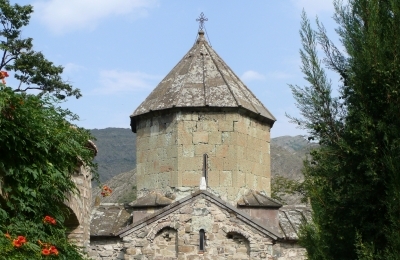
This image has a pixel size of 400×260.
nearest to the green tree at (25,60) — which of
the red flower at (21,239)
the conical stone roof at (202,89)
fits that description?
the conical stone roof at (202,89)

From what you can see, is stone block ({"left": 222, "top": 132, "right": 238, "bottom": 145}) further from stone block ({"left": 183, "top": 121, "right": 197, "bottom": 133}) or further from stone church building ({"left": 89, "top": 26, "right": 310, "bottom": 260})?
stone block ({"left": 183, "top": 121, "right": 197, "bottom": 133})

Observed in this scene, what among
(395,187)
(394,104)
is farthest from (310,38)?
(395,187)

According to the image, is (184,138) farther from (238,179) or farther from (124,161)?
(124,161)

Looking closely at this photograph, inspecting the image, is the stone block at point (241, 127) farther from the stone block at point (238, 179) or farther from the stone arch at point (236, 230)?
the stone arch at point (236, 230)

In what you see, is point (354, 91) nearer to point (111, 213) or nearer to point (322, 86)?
point (322, 86)

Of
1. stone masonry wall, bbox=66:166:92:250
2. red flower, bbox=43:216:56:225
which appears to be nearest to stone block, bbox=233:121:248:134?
stone masonry wall, bbox=66:166:92:250

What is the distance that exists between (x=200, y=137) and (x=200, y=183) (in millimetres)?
1294

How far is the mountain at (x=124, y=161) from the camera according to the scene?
139 ft

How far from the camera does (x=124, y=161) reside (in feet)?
344

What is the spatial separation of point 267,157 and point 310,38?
9249 mm

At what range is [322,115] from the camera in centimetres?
823

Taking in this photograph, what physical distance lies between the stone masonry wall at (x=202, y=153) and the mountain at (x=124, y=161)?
16730 mm

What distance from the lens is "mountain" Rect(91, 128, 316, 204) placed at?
42.3 m

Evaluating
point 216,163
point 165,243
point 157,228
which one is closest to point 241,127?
point 216,163
